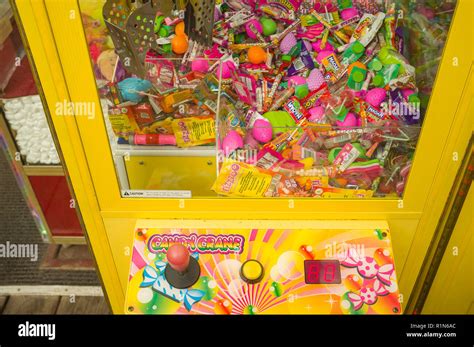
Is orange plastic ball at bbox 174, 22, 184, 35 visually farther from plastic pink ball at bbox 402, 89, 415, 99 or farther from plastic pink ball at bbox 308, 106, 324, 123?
plastic pink ball at bbox 402, 89, 415, 99

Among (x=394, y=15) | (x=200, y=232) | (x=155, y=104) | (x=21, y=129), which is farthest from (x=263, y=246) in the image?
(x=21, y=129)

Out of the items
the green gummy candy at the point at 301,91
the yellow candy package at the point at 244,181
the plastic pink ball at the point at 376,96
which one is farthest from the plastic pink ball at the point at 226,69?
the plastic pink ball at the point at 376,96

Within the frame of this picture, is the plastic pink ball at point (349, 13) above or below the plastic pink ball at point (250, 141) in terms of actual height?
above

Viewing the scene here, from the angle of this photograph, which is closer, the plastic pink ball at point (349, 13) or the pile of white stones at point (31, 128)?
the plastic pink ball at point (349, 13)

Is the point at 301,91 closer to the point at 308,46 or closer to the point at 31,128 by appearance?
the point at 308,46

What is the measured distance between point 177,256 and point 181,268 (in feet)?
0.18

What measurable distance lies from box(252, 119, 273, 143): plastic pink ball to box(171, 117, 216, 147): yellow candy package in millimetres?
136

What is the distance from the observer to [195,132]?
1.68 metres

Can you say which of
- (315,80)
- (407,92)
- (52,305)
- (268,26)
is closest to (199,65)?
(268,26)

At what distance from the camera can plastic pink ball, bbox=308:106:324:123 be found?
175 cm

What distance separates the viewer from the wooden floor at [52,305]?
8.21 feet

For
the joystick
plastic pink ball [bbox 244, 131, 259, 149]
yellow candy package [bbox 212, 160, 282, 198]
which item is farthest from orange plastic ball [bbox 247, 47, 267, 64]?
the joystick

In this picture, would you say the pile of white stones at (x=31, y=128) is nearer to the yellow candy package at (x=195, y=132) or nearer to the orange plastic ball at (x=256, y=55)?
the yellow candy package at (x=195, y=132)
